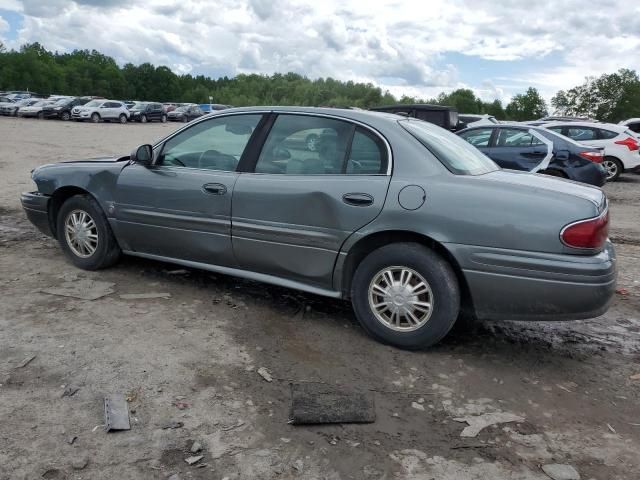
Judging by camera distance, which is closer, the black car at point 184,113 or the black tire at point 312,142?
the black tire at point 312,142

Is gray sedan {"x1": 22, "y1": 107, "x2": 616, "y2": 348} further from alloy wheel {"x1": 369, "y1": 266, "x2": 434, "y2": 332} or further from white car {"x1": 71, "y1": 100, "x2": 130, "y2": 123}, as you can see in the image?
white car {"x1": 71, "y1": 100, "x2": 130, "y2": 123}

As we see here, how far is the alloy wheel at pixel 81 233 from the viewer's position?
5277mm

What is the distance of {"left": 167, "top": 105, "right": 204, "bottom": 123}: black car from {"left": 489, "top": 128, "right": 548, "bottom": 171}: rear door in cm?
3740

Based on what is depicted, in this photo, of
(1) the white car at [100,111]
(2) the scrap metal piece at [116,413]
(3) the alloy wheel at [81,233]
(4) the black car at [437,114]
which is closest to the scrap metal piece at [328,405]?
(2) the scrap metal piece at [116,413]

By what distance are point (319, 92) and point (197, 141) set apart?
101 metres

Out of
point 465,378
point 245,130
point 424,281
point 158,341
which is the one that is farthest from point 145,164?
point 465,378

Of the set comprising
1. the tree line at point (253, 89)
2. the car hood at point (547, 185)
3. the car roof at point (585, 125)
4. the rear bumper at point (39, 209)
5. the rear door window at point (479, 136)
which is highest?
the tree line at point (253, 89)

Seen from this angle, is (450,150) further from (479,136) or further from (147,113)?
(147,113)

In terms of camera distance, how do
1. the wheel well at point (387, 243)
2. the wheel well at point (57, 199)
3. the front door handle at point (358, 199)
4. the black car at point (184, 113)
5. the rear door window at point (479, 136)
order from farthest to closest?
the black car at point (184, 113) < the rear door window at point (479, 136) < the wheel well at point (57, 199) < the front door handle at point (358, 199) < the wheel well at point (387, 243)

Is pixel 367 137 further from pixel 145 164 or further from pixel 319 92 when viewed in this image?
pixel 319 92

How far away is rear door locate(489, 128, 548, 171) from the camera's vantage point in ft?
34.1

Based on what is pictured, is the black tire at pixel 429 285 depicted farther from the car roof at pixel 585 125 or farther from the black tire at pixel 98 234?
the car roof at pixel 585 125

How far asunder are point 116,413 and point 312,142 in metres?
2.32

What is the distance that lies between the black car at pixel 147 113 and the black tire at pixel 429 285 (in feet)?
128
